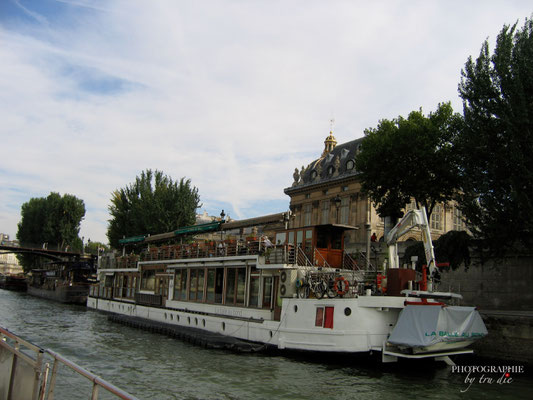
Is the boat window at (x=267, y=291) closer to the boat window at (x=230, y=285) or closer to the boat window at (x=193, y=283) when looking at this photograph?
the boat window at (x=230, y=285)

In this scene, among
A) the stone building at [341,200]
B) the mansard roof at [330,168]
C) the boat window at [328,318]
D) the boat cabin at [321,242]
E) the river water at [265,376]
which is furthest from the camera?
the mansard roof at [330,168]

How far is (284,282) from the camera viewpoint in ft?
63.6

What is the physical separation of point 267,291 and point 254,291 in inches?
36.2

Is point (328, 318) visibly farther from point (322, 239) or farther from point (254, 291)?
point (254, 291)

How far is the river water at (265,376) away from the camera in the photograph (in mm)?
13234

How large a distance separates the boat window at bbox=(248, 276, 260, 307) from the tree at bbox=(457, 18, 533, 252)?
9.79 metres

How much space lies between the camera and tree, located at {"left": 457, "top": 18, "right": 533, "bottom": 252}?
1997cm

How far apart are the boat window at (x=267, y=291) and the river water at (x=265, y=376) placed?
280 cm

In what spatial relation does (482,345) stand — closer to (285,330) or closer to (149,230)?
(285,330)

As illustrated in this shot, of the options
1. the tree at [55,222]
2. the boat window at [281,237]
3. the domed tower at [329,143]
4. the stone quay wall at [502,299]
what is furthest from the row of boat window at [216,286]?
the tree at [55,222]

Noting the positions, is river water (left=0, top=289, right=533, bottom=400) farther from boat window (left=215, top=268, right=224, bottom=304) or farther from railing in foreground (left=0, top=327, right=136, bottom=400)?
railing in foreground (left=0, top=327, right=136, bottom=400)

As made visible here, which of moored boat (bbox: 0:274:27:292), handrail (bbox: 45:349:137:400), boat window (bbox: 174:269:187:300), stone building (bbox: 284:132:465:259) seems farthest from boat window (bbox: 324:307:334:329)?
moored boat (bbox: 0:274:27:292)

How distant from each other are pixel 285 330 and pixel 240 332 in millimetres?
3014

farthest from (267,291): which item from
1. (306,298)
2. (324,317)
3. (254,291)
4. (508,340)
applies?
(508,340)
